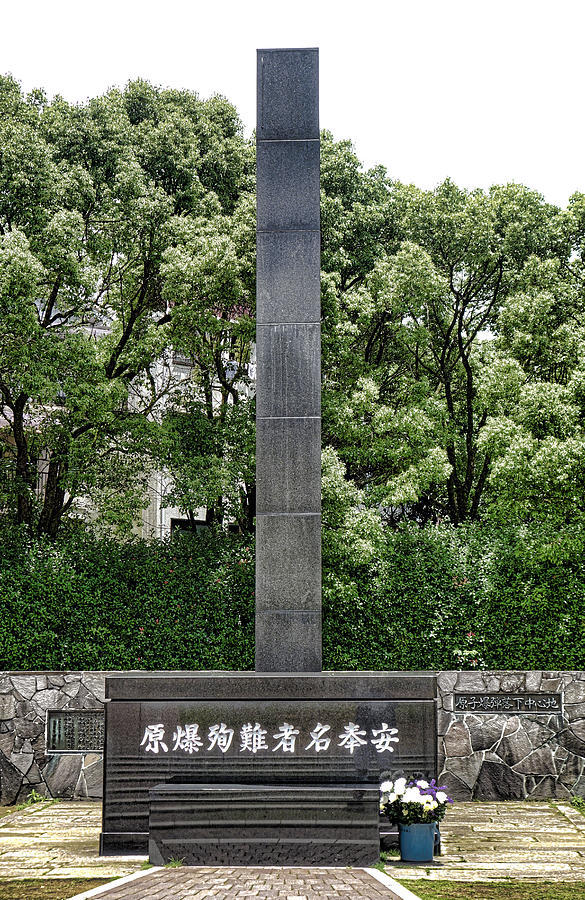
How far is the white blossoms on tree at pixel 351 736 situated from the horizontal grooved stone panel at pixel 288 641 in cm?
69

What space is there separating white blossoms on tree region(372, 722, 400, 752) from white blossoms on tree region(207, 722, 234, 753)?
48.3 inches

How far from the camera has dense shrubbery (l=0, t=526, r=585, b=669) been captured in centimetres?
1177

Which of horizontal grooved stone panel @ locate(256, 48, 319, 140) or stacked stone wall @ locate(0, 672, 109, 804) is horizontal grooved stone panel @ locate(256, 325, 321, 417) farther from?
stacked stone wall @ locate(0, 672, 109, 804)

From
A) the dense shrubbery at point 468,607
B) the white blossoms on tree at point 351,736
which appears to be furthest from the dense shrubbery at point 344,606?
the white blossoms on tree at point 351,736

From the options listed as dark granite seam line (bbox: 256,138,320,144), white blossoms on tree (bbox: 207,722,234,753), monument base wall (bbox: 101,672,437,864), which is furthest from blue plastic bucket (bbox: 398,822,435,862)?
dark granite seam line (bbox: 256,138,320,144)

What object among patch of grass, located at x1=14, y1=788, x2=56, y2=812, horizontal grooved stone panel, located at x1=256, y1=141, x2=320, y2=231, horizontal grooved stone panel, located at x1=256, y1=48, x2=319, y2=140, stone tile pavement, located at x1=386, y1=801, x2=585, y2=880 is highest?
horizontal grooved stone panel, located at x1=256, y1=48, x2=319, y2=140

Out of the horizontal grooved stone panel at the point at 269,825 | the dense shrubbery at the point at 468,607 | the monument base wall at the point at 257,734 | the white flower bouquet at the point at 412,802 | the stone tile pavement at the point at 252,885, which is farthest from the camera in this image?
the dense shrubbery at the point at 468,607

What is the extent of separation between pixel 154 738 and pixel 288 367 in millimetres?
3556

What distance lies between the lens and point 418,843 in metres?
7.34

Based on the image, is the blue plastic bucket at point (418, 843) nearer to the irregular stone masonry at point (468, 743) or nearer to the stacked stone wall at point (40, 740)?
the irregular stone masonry at point (468, 743)

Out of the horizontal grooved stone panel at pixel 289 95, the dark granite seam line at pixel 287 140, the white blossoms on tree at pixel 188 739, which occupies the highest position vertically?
the horizontal grooved stone panel at pixel 289 95

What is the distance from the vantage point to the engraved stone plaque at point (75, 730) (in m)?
10.8

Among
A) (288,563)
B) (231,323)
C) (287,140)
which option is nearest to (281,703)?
(288,563)

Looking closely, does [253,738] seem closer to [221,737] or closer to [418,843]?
[221,737]
